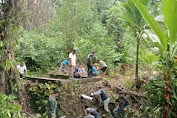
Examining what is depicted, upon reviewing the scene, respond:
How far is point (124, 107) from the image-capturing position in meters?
7.50

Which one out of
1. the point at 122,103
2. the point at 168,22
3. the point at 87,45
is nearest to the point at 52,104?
the point at 122,103

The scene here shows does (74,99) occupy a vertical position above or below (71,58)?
below

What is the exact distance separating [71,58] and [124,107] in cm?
355

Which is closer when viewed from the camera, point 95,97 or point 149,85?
point 149,85

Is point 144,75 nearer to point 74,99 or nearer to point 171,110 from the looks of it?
point 171,110

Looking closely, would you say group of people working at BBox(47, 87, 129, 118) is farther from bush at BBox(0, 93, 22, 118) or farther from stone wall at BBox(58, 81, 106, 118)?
bush at BBox(0, 93, 22, 118)

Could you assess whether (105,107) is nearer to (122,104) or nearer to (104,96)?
(104,96)

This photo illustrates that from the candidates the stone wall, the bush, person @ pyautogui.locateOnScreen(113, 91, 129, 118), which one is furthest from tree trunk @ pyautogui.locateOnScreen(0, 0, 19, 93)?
person @ pyautogui.locateOnScreen(113, 91, 129, 118)

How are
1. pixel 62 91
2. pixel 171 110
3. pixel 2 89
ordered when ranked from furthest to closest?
pixel 62 91 < pixel 171 110 < pixel 2 89

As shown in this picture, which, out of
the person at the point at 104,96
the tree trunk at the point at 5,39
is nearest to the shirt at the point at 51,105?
the tree trunk at the point at 5,39

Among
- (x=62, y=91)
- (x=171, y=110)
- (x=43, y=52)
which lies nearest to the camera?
(x=171, y=110)

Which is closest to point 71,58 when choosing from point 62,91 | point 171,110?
point 62,91

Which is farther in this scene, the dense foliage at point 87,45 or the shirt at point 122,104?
the shirt at point 122,104

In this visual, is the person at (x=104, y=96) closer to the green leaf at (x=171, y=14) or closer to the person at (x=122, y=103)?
the person at (x=122, y=103)
